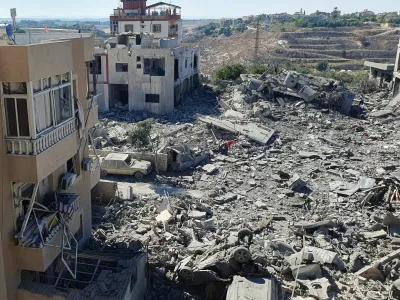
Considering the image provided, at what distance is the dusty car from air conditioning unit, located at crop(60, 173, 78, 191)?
9.58 metres

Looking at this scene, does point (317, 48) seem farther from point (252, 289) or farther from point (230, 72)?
point (252, 289)

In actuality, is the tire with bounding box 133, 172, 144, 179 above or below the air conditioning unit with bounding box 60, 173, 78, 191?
below

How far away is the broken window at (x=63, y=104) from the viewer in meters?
9.19

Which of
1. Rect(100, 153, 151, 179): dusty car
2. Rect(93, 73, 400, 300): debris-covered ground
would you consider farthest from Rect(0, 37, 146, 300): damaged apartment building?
Rect(100, 153, 151, 179): dusty car

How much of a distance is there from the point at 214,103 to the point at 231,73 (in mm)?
9990

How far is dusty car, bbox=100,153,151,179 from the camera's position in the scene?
A: 66.9 feet

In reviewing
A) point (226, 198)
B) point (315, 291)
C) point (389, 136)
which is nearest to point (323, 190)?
point (226, 198)

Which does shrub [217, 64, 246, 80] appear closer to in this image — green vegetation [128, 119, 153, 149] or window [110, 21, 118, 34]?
window [110, 21, 118, 34]

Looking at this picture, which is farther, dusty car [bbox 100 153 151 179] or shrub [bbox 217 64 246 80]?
shrub [bbox 217 64 246 80]

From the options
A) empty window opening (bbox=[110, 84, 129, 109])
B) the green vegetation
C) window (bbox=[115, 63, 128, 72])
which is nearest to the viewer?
the green vegetation

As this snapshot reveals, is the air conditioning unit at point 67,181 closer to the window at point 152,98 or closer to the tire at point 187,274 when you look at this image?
the tire at point 187,274

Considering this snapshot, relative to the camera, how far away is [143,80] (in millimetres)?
34594

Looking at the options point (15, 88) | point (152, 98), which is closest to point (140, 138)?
point (152, 98)

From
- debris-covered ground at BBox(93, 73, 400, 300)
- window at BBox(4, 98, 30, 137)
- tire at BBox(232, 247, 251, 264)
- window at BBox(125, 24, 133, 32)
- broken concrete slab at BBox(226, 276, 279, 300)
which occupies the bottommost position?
debris-covered ground at BBox(93, 73, 400, 300)
